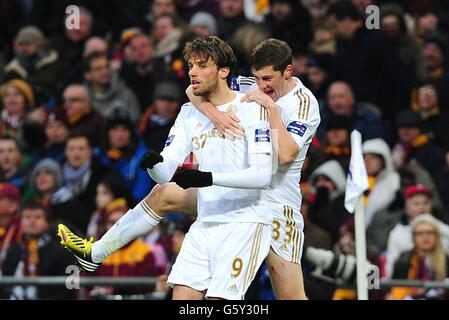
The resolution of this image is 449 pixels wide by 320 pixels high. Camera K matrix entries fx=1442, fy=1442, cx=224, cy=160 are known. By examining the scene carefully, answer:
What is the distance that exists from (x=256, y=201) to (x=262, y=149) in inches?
16.2

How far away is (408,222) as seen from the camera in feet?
46.6

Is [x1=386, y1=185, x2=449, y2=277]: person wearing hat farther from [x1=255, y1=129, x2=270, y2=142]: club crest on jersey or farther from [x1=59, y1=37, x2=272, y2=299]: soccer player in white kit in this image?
[x1=255, y1=129, x2=270, y2=142]: club crest on jersey

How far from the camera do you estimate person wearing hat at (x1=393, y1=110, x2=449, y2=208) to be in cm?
1505

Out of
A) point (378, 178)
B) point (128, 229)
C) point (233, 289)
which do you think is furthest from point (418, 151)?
point (233, 289)

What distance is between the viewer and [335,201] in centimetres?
1471

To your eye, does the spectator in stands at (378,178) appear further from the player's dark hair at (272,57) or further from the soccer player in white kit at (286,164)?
the player's dark hair at (272,57)

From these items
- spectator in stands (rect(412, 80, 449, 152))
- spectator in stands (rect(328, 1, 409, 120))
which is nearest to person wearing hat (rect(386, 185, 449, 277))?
spectator in stands (rect(412, 80, 449, 152))

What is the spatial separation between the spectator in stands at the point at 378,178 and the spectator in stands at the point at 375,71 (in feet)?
4.40

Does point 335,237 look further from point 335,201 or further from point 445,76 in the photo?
point 445,76

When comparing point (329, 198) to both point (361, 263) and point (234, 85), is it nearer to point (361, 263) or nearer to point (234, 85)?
point (361, 263)

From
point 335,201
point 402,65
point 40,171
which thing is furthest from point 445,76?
point 40,171

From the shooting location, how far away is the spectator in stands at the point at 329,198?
14.4 meters

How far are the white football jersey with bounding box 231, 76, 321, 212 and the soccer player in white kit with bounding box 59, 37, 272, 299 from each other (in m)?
0.50

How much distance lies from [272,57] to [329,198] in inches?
180
